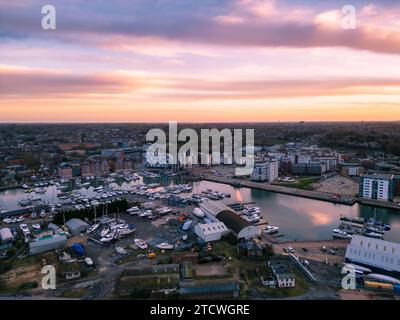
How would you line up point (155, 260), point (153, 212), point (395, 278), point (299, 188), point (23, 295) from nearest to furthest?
point (23, 295)
point (395, 278)
point (155, 260)
point (153, 212)
point (299, 188)

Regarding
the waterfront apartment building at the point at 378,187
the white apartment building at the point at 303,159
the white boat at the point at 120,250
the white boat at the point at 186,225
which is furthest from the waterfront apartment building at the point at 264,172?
the white boat at the point at 120,250

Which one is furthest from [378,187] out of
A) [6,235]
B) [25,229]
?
[6,235]

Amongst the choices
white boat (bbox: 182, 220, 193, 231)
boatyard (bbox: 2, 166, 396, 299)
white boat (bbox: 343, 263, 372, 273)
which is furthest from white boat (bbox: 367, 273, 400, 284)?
white boat (bbox: 182, 220, 193, 231)

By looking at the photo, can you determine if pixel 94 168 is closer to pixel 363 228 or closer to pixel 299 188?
pixel 299 188

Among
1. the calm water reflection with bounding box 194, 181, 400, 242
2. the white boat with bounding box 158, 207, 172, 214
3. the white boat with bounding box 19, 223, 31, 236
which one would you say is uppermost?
the white boat with bounding box 158, 207, 172, 214

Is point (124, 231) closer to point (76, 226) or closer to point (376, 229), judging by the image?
point (76, 226)

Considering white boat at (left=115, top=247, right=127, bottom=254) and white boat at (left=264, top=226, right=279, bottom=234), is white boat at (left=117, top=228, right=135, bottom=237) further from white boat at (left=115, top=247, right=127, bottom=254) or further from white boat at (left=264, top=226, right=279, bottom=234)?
white boat at (left=264, top=226, right=279, bottom=234)
